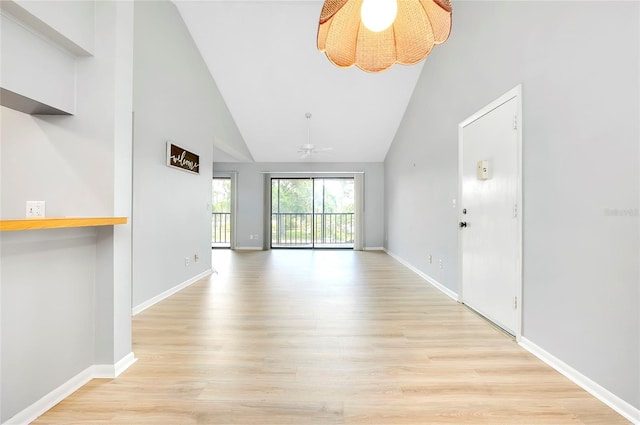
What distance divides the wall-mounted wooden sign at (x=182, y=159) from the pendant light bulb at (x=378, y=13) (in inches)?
115

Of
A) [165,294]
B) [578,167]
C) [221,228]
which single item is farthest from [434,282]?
[221,228]

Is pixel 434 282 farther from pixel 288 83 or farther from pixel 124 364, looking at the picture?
pixel 288 83

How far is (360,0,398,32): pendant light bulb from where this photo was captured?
1.19m

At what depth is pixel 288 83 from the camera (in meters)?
4.90

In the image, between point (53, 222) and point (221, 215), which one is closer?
point (53, 222)

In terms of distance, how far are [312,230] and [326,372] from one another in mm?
6223

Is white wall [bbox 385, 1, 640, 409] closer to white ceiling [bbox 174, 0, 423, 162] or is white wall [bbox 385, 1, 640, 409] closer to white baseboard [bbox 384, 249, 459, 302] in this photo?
white baseboard [bbox 384, 249, 459, 302]

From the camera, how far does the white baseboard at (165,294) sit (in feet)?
9.22

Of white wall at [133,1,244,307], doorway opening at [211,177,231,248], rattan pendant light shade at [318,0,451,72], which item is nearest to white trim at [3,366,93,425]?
white wall at [133,1,244,307]

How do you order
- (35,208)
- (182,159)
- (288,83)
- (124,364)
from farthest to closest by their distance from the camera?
(288,83)
(182,159)
(124,364)
(35,208)

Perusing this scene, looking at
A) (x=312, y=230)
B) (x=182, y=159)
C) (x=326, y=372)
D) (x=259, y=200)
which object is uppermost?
(x=182, y=159)

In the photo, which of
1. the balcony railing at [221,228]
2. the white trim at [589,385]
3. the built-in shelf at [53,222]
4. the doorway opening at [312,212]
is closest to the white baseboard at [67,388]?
the built-in shelf at [53,222]

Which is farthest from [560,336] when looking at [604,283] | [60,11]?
[60,11]

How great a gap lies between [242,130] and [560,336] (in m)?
5.98
